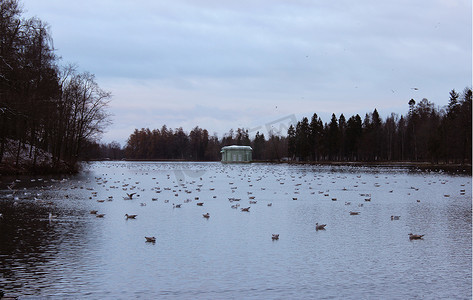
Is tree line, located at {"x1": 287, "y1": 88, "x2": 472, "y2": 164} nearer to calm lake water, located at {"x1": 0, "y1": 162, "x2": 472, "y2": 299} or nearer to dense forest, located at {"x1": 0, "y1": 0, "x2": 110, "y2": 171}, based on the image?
dense forest, located at {"x1": 0, "y1": 0, "x2": 110, "y2": 171}

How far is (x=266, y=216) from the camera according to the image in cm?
2214

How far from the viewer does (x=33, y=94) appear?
41.4 meters

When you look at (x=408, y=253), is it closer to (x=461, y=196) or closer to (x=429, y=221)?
(x=429, y=221)

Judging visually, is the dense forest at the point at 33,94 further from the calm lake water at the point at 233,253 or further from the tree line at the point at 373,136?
the tree line at the point at 373,136

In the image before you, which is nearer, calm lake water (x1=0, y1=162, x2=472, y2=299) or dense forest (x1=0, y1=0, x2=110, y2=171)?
calm lake water (x1=0, y1=162, x2=472, y2=299)

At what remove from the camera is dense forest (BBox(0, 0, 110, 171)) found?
3522cm

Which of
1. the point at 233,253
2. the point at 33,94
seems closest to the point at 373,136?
the point at 33,94

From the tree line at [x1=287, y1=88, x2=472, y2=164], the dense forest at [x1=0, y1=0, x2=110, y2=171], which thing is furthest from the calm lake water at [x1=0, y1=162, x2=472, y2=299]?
the tree line at [x1=287, y1=88, x2=472, y2=164]

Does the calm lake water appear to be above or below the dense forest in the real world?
below

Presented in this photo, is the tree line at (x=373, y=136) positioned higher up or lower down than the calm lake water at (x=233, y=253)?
higher up

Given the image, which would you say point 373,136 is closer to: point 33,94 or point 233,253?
point 33,94

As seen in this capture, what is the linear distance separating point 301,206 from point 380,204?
479 cm

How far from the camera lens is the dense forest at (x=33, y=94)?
3522cm

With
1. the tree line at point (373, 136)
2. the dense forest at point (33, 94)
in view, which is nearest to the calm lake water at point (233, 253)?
the dense forest at point (33, 94)
